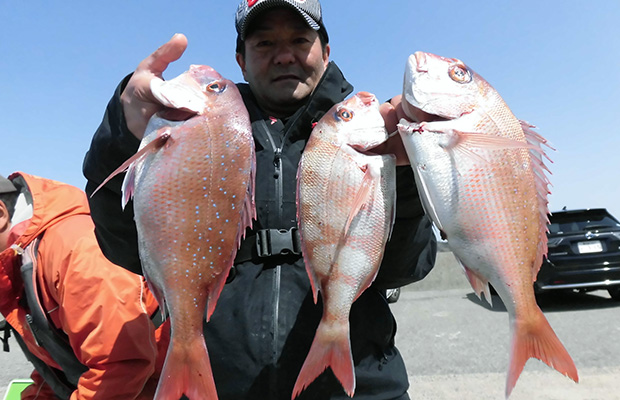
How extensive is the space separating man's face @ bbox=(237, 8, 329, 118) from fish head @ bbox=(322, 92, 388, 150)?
0.38 meters

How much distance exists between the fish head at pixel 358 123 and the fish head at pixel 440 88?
14 centimetres

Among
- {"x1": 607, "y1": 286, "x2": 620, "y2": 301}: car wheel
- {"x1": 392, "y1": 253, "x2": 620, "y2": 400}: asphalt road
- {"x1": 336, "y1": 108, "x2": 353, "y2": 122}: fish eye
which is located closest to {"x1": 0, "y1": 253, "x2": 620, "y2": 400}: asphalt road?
{"x1": 392, "y1": 253, "x2": 620, "y2": 400}: asphalt road

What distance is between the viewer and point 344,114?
1813mm

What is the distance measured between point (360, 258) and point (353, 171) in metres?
0.33

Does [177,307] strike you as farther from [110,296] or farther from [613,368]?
[613,368]

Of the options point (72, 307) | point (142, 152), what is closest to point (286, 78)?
point (142, 152)

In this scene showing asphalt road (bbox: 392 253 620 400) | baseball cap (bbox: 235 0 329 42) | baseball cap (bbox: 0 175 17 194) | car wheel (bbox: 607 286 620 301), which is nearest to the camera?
baseball cap (bbox: 235 0 329 42)

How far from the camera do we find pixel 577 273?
8.05 meters

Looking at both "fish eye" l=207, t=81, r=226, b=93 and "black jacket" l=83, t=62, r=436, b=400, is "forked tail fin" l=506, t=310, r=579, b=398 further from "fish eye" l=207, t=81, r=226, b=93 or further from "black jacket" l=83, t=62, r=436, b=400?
"fish eye" l=207, t=81, r=226, b=93

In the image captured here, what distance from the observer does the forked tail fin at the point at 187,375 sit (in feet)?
4.74

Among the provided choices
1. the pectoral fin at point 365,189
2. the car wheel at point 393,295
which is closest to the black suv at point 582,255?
the car wheel at point 393,295

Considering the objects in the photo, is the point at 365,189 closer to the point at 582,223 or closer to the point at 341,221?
the point at 341,221

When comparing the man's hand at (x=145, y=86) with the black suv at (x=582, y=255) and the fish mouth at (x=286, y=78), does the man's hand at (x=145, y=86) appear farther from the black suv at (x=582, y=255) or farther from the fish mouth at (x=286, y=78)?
the black suv at (x=582, y=255)

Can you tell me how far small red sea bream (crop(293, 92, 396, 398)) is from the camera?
1.61 m
